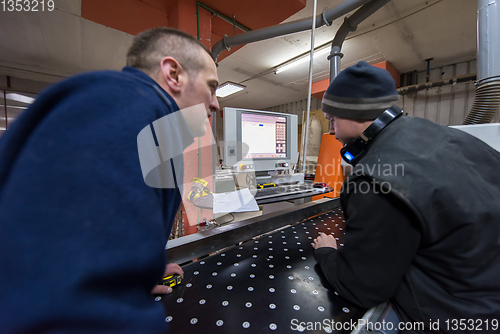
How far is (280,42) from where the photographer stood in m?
3.44

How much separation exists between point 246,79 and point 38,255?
5.47 meters

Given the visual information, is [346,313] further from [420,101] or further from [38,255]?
[420,101]

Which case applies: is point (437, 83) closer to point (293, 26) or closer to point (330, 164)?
point (330, 164)

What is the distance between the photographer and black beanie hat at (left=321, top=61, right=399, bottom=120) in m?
0.68

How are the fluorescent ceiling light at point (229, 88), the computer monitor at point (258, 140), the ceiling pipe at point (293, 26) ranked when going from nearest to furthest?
the computer monitor at point (258, 140) < the ceiling pipe at point (293, 26) < the fluorescent ceiling light at point (229, 88)

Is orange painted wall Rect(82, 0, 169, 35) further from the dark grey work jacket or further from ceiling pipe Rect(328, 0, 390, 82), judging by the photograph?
the dark grey work jacket

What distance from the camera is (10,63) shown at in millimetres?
3750

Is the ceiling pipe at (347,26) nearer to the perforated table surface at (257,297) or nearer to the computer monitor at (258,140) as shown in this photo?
the computer monitor at (258,140)

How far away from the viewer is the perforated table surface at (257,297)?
518 mm

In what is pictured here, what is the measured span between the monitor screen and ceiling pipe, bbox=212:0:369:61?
0.83m

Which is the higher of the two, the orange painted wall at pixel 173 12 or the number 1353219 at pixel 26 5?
the number 1353219 at pixel 26 5

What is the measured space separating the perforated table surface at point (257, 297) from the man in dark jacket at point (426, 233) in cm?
9

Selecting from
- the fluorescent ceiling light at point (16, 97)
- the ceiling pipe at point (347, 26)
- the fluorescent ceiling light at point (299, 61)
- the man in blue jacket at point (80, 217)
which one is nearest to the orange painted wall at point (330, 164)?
the ceiling pipe at point (347, 26)

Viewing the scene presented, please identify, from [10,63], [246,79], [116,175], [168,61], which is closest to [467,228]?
[116,175]
